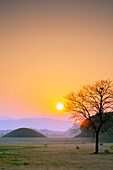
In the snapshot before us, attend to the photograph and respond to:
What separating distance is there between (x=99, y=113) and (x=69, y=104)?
4554 millimetres

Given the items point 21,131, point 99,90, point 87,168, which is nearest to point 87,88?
point 99,90

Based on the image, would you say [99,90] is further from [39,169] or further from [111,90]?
[39,169]

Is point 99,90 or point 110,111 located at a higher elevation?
point 99,90

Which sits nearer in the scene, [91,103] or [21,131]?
[91,103]

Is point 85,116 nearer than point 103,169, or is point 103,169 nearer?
point 103,169

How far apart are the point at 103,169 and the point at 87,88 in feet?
60.4

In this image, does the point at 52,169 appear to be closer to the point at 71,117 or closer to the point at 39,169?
the point at 39,169

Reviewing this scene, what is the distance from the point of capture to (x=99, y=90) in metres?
36.6

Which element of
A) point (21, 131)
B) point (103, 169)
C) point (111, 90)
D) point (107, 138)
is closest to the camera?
point (103, 169)

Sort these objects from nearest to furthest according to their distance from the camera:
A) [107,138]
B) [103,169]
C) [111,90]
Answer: [103,169] → [111,90] → [107,138]

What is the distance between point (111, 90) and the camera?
36.5m

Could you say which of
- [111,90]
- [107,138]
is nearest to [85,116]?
[111,90]

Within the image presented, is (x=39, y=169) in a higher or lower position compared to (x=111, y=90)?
lower

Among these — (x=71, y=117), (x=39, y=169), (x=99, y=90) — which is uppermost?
(x=99, y=90)
